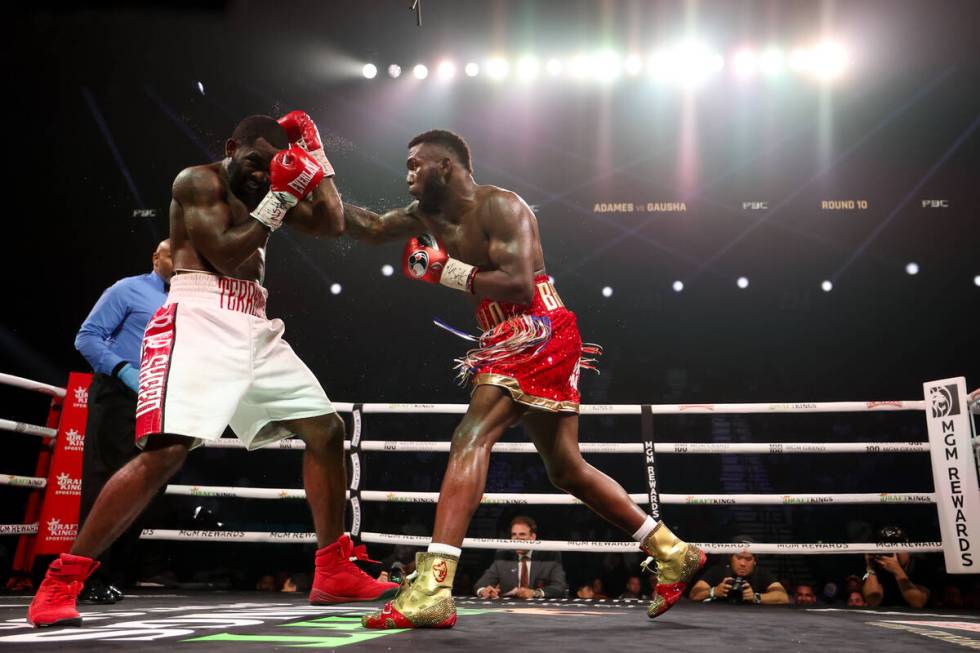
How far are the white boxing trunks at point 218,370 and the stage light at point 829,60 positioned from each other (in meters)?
5.73

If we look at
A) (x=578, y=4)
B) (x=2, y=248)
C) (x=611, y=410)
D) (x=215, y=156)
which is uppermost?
(x=578, y=4)

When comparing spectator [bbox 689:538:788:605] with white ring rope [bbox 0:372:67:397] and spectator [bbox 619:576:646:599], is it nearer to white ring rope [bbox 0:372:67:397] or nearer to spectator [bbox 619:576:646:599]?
spectator [bbox 619:576:646:599]

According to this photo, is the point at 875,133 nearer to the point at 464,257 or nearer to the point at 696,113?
the point at 696,113

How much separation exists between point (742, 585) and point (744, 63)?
4785 millimetres

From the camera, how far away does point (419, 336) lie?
24.3 feet

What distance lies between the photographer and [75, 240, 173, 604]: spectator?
2.87 meters

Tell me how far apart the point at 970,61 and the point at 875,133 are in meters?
0.85

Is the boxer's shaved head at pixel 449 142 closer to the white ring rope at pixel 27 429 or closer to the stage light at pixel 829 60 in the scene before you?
the white ring rope at pixel 27 429

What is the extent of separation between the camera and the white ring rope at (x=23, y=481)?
2870 millimetres

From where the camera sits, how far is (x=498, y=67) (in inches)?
261

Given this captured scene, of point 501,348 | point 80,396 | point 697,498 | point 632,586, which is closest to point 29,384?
point 80,396

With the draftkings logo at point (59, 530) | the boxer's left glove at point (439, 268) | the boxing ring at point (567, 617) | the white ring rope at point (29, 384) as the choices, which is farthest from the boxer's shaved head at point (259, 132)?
the draftkings logo at point (59, 530)

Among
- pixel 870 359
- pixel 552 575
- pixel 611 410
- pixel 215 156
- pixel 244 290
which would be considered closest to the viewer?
pixel 244 290

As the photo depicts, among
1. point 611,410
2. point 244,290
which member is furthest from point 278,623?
point 611,410
